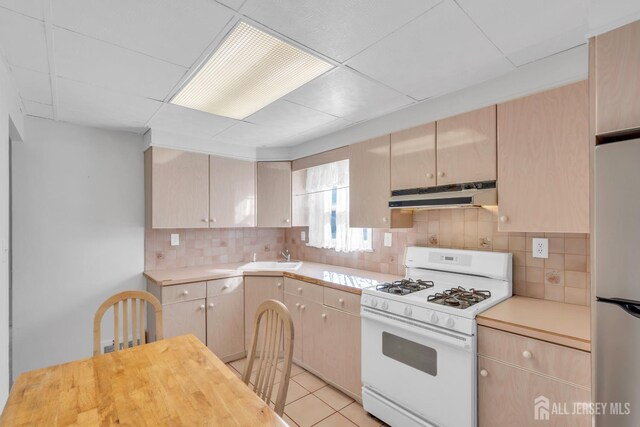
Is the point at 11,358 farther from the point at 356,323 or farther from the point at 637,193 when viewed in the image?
the point at 637,193

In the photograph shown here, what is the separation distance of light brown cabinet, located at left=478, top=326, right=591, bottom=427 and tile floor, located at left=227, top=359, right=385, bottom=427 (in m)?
0.83

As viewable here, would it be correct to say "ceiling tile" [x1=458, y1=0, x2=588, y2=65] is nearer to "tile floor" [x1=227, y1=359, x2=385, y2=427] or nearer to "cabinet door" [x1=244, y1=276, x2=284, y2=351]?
"tile floor" [x1=227, y1=359, x2=385, y2=427]

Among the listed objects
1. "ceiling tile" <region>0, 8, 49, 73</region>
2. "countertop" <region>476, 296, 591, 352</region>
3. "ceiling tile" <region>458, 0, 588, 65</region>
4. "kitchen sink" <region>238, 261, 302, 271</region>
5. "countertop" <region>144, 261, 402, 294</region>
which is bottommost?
"kitchen sink" <region>238, 261, 302, 271</region>

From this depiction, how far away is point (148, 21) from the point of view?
1271mm

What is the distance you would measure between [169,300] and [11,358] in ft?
4.08

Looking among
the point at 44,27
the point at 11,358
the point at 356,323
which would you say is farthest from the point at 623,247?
the point at 11,358

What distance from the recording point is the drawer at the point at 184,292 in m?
2.58

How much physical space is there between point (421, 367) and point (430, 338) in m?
0.21

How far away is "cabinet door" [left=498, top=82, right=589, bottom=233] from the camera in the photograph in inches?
59.4

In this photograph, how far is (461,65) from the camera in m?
1.65

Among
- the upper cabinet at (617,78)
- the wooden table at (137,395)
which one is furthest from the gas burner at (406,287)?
the upper cabinet at (617,78)

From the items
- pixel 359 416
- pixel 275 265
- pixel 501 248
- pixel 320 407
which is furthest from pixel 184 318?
pixel 501 248

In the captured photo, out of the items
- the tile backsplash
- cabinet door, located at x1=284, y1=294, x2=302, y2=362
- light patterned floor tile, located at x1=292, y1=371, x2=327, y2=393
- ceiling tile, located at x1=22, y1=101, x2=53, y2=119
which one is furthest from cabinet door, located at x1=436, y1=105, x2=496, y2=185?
ceiling tile, located at x1=22, y1=101, x2=53, y2=119

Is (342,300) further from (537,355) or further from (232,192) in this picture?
(232,192)
